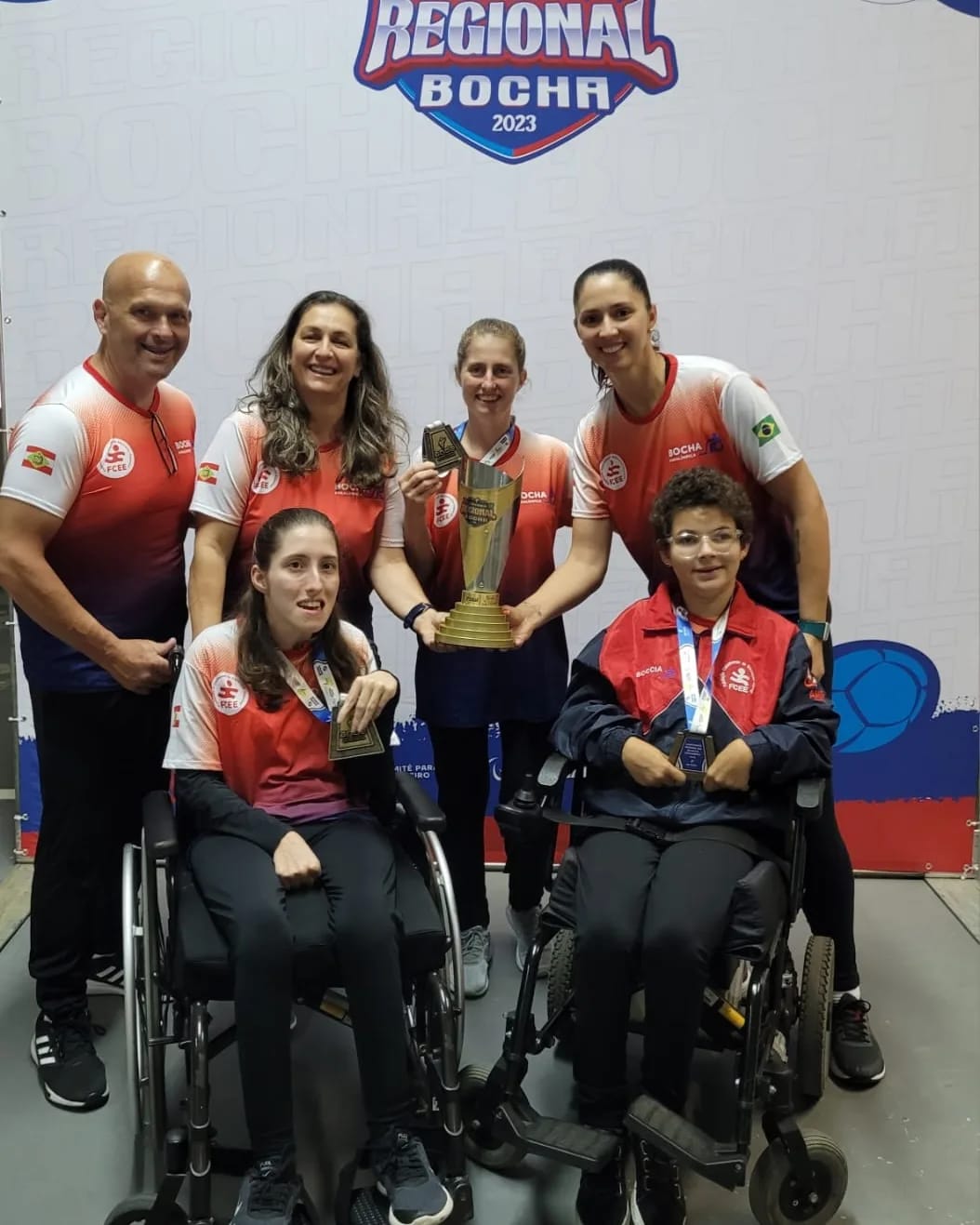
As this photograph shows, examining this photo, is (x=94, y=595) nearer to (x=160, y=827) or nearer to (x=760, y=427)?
(x=160, y=827)

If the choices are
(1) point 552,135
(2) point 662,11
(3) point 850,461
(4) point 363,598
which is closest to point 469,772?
(4) point 363,598

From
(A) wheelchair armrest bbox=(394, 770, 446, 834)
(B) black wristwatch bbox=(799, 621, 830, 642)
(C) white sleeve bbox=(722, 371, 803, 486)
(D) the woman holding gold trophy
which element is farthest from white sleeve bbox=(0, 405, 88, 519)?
(B) black wristwatch bbox=(799, 621, 830, 642)

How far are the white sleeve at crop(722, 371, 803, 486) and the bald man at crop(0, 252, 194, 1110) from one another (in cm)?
123

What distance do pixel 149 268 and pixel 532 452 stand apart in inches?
37.9

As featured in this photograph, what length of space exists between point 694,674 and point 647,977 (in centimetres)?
63

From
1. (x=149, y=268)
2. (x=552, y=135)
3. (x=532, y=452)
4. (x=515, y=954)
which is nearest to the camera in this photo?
(x=149, y=268)

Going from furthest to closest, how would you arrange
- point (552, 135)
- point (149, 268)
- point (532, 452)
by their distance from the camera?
point (552, 135) → point (532, 452) → point (149, 268)

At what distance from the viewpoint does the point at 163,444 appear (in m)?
2.29

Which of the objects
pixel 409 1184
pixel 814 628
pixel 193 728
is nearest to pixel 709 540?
pixel 814 628

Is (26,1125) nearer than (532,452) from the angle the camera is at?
Yes

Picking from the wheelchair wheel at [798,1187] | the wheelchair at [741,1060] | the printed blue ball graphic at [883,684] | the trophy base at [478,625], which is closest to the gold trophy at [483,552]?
the trophy base at [478,625]

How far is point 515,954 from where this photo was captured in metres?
2.86

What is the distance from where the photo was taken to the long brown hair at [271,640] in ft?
6.75

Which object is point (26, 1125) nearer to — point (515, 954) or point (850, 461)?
point (515, 954)
